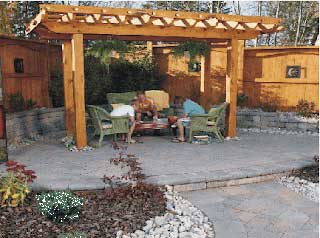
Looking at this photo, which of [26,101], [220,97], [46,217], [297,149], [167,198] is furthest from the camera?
[220,97]

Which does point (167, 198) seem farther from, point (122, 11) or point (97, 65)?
point (97, 65)

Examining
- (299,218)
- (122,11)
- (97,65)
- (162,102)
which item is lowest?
(299,218)

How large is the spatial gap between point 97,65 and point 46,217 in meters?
6.74

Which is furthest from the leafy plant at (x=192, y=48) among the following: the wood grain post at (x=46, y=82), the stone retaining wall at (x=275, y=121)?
the wood grain post at (x=46, y=82)

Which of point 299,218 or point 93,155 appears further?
point 93,155

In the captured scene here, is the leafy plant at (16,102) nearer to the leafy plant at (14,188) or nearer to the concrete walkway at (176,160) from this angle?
the concrete walkway at (176,160)

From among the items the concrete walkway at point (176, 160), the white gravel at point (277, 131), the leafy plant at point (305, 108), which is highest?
the leafy plant at point (305, 108)

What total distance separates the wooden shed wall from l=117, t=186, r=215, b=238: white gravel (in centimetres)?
520

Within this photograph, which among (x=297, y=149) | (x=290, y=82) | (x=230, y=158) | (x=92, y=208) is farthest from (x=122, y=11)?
(x=290, y=82)

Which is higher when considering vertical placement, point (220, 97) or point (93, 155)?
point (220, 97)

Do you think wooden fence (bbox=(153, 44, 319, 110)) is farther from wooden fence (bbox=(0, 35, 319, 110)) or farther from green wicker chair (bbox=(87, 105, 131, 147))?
green wicker chair (bbox=(87, 105, 131, 147))

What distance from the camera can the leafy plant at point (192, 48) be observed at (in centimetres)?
751

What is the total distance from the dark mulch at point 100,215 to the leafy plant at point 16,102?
161 inches

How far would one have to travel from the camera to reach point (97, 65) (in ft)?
31.2
